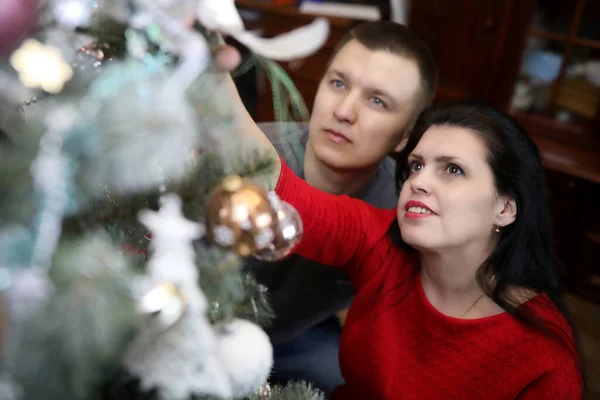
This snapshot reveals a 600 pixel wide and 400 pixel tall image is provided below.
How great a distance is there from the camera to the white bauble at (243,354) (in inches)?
16.4

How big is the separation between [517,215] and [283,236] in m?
0.59

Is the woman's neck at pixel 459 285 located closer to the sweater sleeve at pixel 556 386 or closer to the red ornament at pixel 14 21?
the sweater sleeve at pixel 556 386

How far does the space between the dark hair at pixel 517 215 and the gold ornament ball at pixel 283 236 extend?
52cm

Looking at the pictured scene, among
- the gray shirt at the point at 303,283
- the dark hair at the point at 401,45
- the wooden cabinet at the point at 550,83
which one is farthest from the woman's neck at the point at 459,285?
the wooden cabinet at the point at 550,83

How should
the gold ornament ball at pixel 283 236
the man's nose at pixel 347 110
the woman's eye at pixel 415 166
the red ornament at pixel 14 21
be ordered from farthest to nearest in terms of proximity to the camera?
the man's nose at pixel 347 110, the woman's eye at pixel 415 166, the gold ornament ball at pixel 283 236, the red ornament at pixel 14 21

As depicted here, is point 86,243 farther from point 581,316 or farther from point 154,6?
point 581,316

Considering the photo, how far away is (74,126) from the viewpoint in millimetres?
312

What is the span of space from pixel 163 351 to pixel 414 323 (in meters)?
0.61

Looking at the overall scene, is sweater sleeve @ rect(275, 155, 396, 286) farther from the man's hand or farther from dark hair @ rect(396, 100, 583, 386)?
the man's hand

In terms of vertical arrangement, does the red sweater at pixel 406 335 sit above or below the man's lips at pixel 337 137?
below

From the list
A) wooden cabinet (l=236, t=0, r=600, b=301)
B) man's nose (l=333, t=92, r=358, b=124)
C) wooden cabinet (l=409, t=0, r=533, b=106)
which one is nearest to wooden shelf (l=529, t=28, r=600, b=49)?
wooden cabinet (l=236, t=0, r=600, b=301)

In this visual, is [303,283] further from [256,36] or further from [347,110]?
[256,36]

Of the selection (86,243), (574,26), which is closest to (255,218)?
(86,243)

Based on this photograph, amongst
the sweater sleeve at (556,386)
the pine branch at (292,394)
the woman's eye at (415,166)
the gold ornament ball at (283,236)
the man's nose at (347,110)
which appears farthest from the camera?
the man's nose at (347,110)
